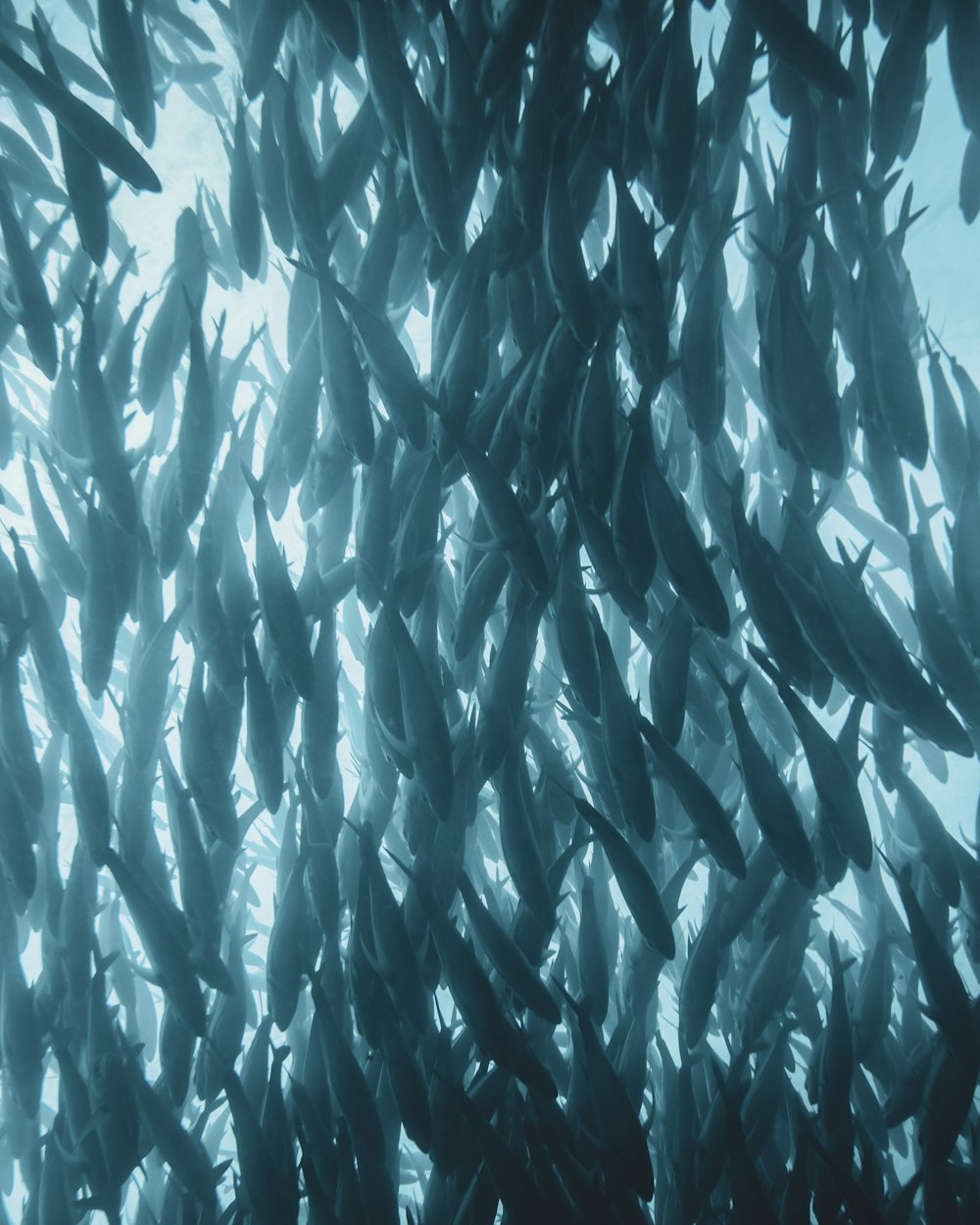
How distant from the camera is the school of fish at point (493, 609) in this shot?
2129 millimetres

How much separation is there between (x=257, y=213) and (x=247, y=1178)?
2.88 metres

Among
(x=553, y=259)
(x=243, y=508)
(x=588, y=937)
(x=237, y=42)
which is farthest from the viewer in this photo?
(x=243, y=508)

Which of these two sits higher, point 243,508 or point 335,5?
point 335,5

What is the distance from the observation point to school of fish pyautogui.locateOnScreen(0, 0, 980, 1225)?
6.98 feet

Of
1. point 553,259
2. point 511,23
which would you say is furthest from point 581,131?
point 553,259

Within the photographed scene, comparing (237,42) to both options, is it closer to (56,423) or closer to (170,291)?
(170,291)

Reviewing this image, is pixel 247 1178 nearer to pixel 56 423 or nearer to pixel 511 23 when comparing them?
pixel 56 423

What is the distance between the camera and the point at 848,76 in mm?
2170

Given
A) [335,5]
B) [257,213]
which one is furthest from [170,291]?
[335,5]

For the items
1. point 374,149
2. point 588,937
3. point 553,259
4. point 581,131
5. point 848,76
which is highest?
point 374,149

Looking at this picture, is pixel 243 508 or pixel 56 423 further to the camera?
pixel 243 508

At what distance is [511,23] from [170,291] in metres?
1.28

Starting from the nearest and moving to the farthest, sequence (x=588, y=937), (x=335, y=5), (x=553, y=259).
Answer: (x=553, y=259)
(x=335, y=5)
(x=588, y=937)

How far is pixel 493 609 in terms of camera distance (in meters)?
2.38
